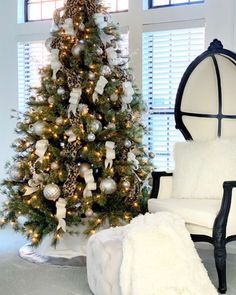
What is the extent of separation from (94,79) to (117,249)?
58.8 inches

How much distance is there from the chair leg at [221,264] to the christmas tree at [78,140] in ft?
2.91

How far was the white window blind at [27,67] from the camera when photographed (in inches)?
196

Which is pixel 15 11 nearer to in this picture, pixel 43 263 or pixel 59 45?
pixel 59 45

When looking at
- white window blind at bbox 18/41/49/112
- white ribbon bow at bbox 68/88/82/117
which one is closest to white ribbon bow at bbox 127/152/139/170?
white ribbon bow at bbox 68/88/82/117

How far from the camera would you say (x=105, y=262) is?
2.78 m

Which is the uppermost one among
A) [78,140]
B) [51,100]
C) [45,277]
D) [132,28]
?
[132,28]

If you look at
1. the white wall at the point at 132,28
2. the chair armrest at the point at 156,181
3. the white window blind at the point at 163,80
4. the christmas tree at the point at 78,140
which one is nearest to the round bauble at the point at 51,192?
the christmas tree at the point at 78,140

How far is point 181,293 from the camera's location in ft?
8.40

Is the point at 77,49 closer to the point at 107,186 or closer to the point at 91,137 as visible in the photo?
Answer: the point at 91,137

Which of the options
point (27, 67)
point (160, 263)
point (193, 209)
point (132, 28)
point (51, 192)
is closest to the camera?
point (160, 263)

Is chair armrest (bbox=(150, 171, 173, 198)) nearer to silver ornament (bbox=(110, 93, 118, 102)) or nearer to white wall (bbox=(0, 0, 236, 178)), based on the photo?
silver ornament (bbox=(110, 93, 118, 102))

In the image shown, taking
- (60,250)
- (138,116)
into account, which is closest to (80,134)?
(138,116)

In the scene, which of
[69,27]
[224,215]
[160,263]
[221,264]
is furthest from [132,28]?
[160,263]

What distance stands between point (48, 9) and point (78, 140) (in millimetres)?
2206
